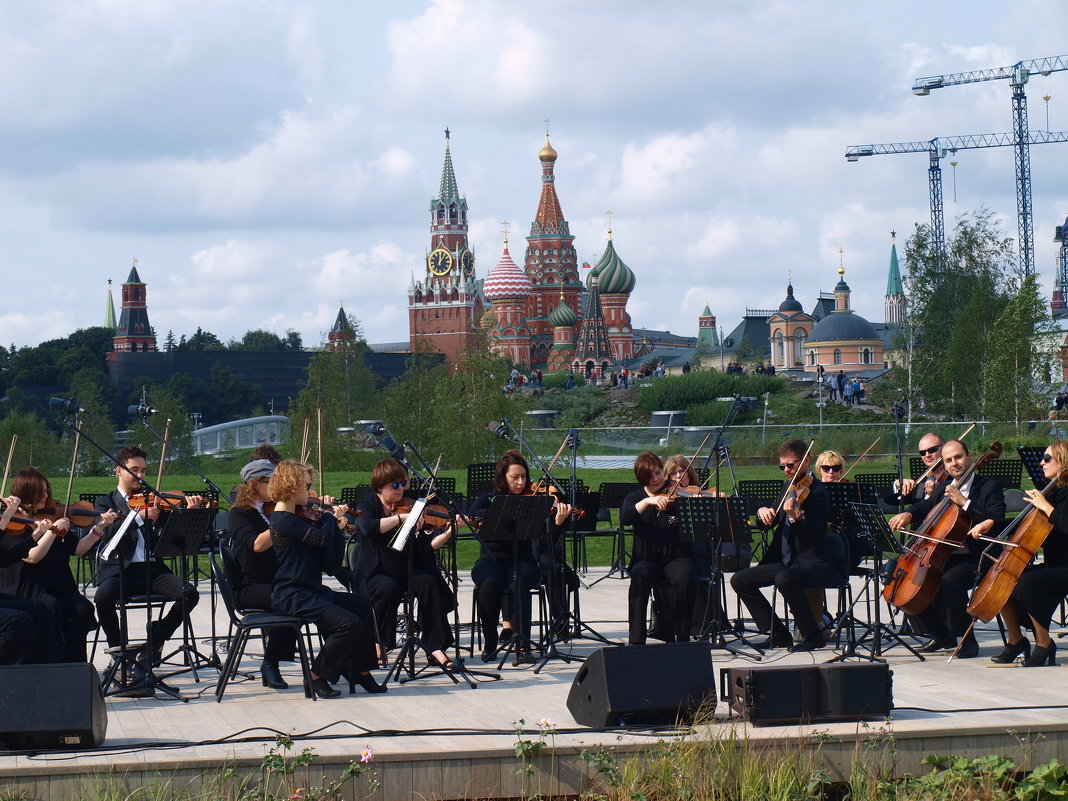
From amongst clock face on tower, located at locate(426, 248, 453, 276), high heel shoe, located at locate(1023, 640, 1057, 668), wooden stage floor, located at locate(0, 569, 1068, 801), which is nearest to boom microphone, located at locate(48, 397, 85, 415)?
wooden stage floor, located at locate(0, 569, 1068, 801)

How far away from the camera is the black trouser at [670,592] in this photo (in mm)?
9625

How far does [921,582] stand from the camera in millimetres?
9102

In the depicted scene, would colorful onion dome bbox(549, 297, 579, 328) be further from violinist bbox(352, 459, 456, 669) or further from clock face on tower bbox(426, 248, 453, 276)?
violinist bbox(352, 459, 456, 669)

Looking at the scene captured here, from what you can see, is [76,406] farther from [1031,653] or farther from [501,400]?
[501,400]

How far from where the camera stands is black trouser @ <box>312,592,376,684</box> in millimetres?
8102

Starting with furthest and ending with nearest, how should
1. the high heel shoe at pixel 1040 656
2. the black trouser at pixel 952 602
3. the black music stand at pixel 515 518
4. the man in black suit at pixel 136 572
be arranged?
the black trouser at pixel 952 602
the black music stand at pixel 515 518
the high heel shoe at pixel 1040 656
the man in black suit at pixel 136 572

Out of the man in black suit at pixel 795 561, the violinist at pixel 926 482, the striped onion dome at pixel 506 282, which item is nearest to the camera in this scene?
the man in black suit at pixel 795 561

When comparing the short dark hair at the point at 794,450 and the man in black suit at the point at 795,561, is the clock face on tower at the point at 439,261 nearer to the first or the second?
the man in black suit at the point at 795,561

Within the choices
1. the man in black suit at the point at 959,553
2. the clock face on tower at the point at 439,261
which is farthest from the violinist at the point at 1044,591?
the clock face on tower at the point at 439,261

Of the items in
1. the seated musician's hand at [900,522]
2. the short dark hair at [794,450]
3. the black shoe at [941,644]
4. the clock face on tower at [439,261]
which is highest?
the clock face on tower at [439,261]

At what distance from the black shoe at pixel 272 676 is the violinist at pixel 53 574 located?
1084 millimetres

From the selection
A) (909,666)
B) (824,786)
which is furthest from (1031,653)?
(824,786)

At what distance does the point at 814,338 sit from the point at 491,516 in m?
96.3

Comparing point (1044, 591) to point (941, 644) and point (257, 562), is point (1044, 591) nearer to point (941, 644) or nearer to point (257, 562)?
point (941, 644)
